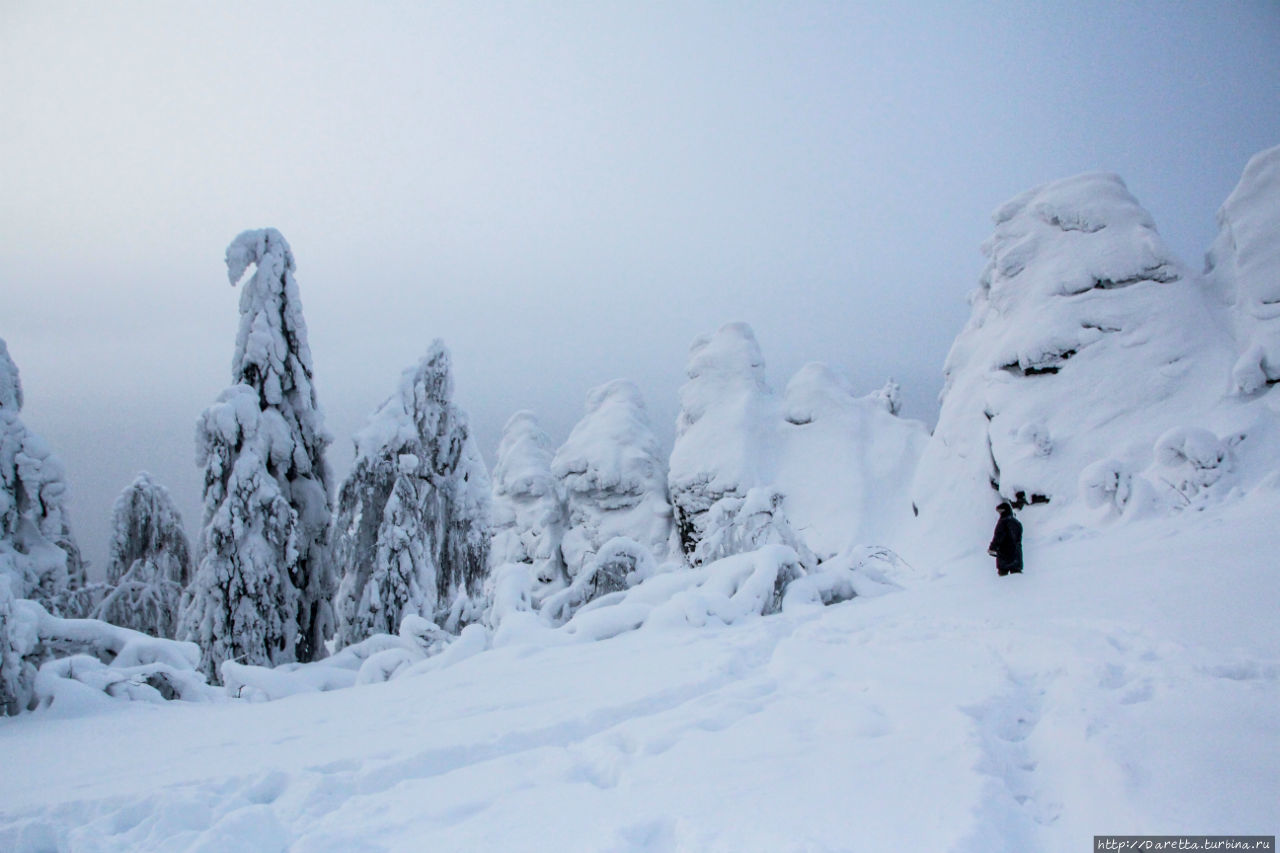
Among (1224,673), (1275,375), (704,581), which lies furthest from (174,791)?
(1275,375)

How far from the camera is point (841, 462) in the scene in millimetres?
27594

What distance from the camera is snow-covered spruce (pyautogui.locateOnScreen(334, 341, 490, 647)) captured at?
488 inches

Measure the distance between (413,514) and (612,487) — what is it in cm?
1519

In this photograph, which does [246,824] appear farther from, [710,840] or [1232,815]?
[1232,815]

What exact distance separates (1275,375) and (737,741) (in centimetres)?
1602

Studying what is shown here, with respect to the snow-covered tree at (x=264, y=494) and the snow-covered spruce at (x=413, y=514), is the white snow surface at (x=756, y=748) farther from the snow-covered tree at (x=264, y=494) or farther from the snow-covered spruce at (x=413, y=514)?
the snow-covered spruce at (x=413, y=514)

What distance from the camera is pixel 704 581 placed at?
30.2ft

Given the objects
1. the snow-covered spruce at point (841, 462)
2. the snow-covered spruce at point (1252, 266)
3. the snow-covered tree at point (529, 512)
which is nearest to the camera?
the snow-covered spruce at point (1252, 266)

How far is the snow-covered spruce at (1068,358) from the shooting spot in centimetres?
1516

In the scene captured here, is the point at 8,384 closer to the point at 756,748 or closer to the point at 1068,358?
the point at 756,748

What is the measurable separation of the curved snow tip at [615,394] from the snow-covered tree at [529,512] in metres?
4.22

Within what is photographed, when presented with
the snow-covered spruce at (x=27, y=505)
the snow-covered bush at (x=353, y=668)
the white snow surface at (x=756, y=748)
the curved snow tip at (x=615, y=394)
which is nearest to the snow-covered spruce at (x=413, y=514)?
the snow-covered bush at (x=353, y=668)

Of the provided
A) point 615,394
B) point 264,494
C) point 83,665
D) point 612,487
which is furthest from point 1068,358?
point 83,665

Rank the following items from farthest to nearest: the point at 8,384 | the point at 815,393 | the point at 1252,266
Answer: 1. the point at 815,393
2. the point at 1252,266
3. the point at 8,384
